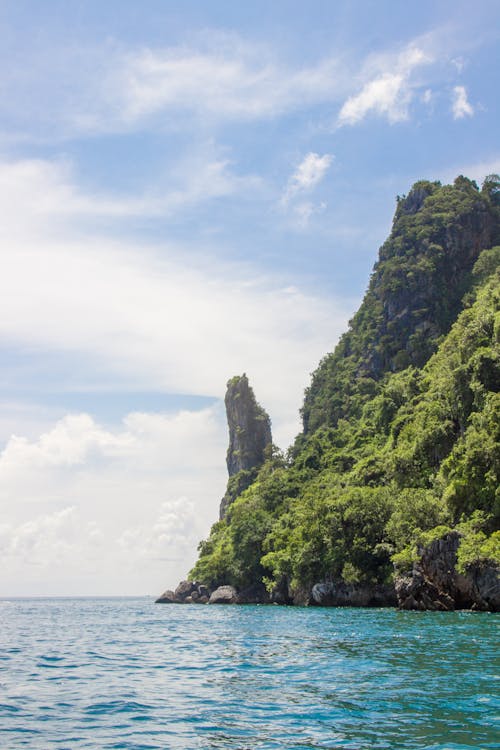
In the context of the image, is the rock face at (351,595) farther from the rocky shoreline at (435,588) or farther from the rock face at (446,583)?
the rock face at (446,583)

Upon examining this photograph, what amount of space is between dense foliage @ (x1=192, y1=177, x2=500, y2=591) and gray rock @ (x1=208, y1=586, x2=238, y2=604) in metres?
A: 1.86

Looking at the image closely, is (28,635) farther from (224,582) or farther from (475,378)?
(224,582)

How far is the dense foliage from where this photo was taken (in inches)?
2384

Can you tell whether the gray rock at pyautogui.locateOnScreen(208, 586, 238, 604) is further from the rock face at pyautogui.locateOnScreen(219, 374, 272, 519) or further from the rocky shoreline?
the rock face at pyautogui.locateOnScreen(219, 374, 272, 519)

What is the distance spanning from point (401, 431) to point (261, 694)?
76751 millimetres

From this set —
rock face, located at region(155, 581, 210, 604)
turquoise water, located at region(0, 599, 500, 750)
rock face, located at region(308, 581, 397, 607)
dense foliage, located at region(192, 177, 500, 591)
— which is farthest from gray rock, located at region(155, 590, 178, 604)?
turquoise water, located at region(0, 599, 500, 750)

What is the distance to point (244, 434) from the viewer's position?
165 metres

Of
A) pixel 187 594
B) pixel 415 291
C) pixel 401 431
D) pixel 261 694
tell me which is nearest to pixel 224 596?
pixel 187 594

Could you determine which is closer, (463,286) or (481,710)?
(481,710)

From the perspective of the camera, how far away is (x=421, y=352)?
122125 millimetres

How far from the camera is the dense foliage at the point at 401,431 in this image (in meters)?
60.6

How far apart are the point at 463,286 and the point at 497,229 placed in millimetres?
18285

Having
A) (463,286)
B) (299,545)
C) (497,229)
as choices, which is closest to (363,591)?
(299,545)

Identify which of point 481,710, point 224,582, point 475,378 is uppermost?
point 475,378
